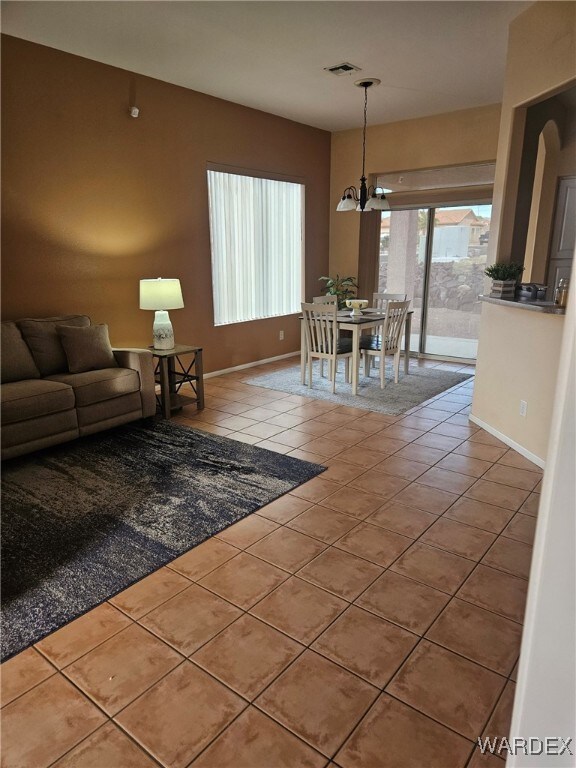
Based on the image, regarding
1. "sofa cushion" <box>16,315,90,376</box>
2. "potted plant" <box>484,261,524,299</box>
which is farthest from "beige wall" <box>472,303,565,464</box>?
"sofa cushion" <box>16,315,90,376</box>

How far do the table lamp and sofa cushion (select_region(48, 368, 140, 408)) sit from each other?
509mm

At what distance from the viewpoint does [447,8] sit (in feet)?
10.7

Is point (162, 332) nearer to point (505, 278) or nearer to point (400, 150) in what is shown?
point (505, 278)

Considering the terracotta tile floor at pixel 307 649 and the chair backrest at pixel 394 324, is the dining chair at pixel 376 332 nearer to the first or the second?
the chair backrest at pixel 394 324

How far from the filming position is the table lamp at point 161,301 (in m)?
4.34

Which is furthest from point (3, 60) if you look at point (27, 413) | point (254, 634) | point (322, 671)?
point (322, 671)

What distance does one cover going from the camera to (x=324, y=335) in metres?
5.06

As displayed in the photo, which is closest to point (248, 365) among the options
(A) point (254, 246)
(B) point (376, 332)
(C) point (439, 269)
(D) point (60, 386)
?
(A) point (254, 246)

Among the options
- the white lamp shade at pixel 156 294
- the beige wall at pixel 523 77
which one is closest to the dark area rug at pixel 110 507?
the white lamp shade at pixel 156 294

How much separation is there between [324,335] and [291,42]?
8.14ft

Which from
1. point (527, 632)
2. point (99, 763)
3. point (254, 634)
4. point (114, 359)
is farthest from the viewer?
point (114, 359)

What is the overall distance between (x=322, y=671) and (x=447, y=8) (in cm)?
388

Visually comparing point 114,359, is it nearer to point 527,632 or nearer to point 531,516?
point 531,516

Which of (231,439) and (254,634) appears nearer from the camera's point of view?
(254,634)
